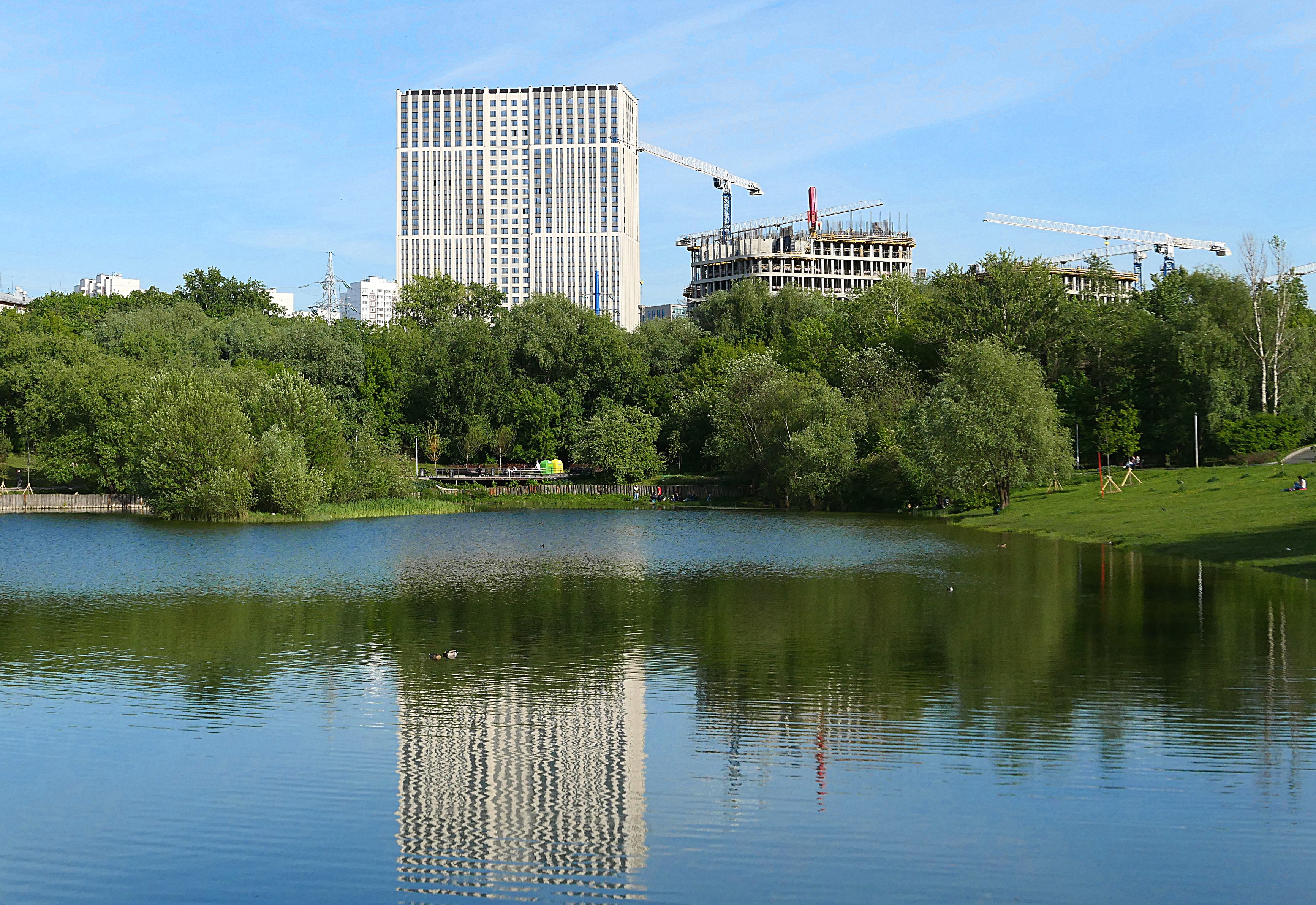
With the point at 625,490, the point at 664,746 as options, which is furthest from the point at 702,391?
the point at 664,746

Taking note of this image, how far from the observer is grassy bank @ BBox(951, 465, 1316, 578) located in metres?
46.4

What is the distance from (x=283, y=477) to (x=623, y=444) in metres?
47.4

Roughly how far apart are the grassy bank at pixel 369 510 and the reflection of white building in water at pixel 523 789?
6658 centimetres

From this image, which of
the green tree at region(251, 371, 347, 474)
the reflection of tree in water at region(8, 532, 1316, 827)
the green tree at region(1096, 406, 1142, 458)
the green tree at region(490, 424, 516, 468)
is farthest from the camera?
the green tree at region(490, 424, 516, 468)

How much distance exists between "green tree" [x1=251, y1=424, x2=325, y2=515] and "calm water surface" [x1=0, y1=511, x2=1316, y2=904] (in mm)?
45543

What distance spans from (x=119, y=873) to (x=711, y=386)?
116 metres

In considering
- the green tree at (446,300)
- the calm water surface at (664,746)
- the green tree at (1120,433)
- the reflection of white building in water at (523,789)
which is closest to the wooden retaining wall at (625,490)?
the green tree at (1120,433)

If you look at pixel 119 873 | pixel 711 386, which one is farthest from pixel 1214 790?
pixel 711 386

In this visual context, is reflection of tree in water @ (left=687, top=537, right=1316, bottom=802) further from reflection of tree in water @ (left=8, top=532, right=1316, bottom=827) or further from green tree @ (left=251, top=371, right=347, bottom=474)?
green tree @ (left=251, top=371, right=347, bottom=474)

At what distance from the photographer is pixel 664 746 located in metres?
18.5

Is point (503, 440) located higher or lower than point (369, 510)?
higher

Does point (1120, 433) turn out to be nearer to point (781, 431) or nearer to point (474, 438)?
point (781, 431)

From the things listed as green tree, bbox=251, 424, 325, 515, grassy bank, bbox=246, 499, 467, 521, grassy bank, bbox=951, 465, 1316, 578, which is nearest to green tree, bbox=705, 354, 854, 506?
grassy bank, bbox=951, 465, 1316, 578

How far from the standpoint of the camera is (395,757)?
1769cm
